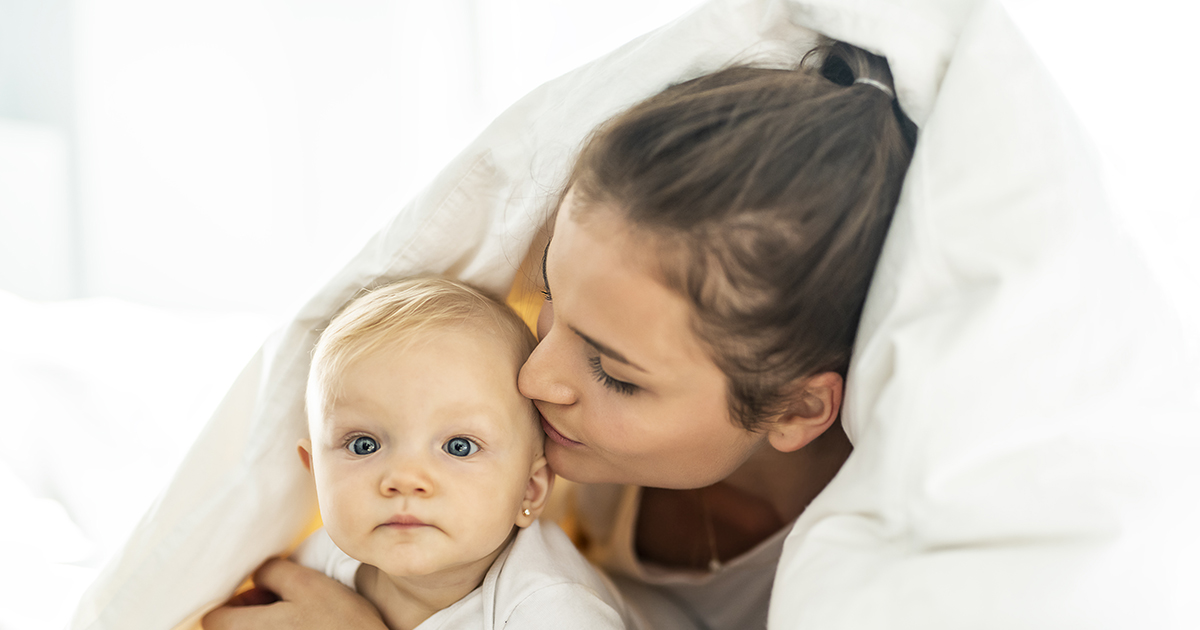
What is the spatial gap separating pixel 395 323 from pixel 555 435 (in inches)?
8.3

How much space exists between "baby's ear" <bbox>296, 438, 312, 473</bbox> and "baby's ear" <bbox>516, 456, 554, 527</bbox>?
250 mm

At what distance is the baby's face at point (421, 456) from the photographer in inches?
29.3

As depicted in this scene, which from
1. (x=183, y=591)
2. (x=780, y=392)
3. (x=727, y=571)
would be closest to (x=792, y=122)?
(x=780, y=392)

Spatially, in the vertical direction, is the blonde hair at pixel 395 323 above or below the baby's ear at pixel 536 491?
above

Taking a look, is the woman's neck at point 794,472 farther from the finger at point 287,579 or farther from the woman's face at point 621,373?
the finger at point 287,579

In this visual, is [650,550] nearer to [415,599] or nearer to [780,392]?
[415,599]

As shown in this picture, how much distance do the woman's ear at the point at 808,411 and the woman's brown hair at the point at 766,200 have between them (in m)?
0.02

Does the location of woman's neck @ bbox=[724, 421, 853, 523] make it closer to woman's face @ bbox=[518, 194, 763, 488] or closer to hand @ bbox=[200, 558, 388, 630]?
woman's face @ bbox=[518, 194, 763, 488]

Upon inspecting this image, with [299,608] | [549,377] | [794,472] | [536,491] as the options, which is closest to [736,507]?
Answer: [794,472]

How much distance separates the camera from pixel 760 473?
1.09 metres

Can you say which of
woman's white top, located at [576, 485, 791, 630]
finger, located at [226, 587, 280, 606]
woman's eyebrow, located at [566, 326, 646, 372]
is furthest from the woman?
woman's white top, located at [576, 485, 791, 630]

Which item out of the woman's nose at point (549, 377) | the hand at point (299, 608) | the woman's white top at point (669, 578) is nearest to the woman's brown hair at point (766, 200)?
the woman's nose at point (549, 377)

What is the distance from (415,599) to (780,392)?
1.56ft

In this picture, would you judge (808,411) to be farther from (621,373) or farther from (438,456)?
(438,456)
